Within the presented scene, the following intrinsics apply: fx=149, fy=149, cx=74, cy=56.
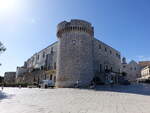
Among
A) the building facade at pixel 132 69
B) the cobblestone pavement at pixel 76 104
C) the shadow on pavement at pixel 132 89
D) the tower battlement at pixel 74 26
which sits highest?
the tower battlement at pixel 74 26

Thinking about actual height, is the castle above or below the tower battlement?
below

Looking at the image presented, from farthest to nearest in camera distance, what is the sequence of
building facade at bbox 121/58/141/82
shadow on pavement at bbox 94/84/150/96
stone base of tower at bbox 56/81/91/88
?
building facade at bbox 121/58/141/82
stone base of tower at bbox 56/81/91/88
shadow on pavement at bbox 94/84/150/96

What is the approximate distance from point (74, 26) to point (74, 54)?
643 centimetres

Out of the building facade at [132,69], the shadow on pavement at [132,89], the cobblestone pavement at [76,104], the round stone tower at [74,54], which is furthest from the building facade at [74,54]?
the building facade at [132,69]

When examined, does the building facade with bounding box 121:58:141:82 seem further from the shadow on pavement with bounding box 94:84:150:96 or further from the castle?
the shadow on pavement with bounding box 94:84:150:96

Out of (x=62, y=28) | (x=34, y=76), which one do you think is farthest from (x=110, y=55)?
(x=34, y=76)

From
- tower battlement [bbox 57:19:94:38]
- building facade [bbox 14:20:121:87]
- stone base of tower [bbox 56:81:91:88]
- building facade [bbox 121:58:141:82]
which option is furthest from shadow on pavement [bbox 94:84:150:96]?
building facade [bbox 121:58:141:82]

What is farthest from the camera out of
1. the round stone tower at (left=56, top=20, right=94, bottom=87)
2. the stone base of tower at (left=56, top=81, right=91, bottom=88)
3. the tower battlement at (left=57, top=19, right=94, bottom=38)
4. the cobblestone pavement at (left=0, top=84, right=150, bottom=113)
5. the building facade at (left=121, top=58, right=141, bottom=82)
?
the building facade at (left=121, top=58, right=141, bottom=82)

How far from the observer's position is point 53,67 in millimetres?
45906

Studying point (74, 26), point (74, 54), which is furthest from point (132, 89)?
point (74, 26)

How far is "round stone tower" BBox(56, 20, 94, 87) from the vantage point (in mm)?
31281

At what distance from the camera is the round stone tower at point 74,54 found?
31.3 m

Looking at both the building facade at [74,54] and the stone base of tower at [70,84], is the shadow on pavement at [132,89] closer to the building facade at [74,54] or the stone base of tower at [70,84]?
the stone base of tower at [70,84]

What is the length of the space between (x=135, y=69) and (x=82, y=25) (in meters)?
51.6
